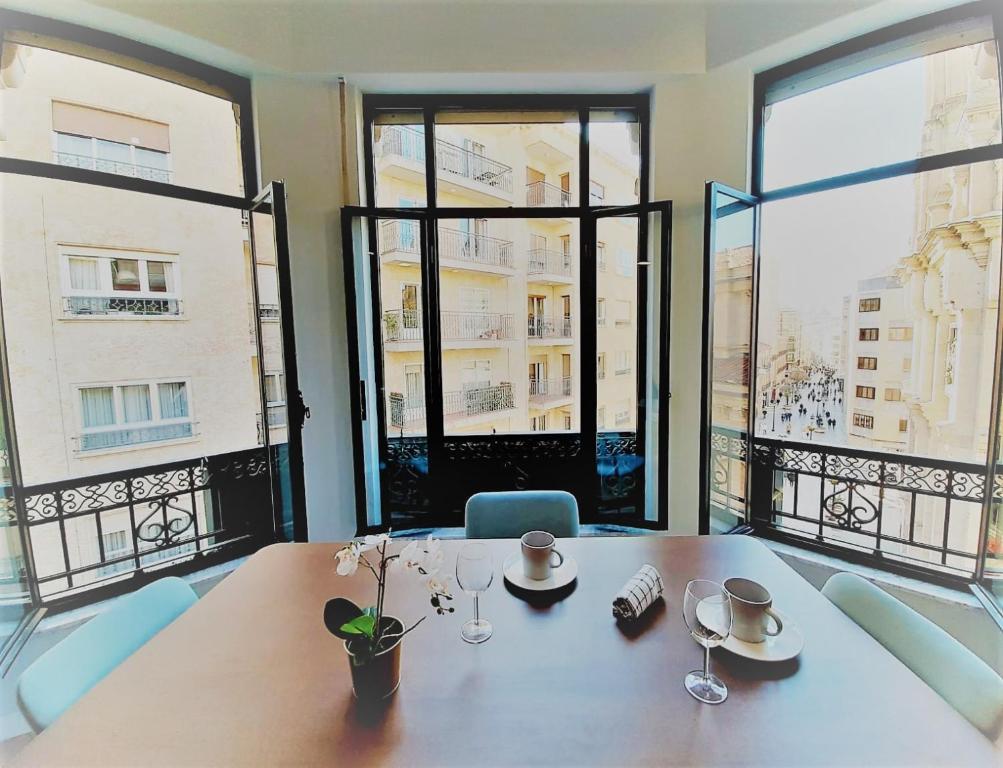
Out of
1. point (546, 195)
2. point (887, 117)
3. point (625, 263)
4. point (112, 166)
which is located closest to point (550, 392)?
point (625, 263)

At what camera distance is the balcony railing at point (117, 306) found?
2.11 m

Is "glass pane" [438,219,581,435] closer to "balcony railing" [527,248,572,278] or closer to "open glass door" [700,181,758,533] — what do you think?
"balcony railing" [527,248,572,278]

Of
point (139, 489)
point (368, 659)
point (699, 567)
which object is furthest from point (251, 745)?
point (139, 489)

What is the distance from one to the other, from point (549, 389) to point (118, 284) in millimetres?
2524

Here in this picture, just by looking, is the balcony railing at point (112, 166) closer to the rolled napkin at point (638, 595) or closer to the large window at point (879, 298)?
the rolled napkin at point (638, 595)

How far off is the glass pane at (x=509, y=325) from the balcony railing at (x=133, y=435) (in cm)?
155

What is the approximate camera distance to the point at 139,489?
7.79ft

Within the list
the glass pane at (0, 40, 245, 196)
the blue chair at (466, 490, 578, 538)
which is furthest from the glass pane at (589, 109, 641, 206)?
the glass pane at (0, 40, 245, 196)

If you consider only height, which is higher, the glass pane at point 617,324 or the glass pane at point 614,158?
the glass pane at point 614,158

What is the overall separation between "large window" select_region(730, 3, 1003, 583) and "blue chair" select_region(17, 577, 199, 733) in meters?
2.61

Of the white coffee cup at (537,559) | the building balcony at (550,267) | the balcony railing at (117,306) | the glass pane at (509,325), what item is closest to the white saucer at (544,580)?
the white coffee cup at (537,559)

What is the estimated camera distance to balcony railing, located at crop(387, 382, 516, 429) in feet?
9.09

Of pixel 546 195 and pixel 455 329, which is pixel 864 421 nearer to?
pixel 546 195

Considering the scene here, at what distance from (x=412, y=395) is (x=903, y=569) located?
301 cm
